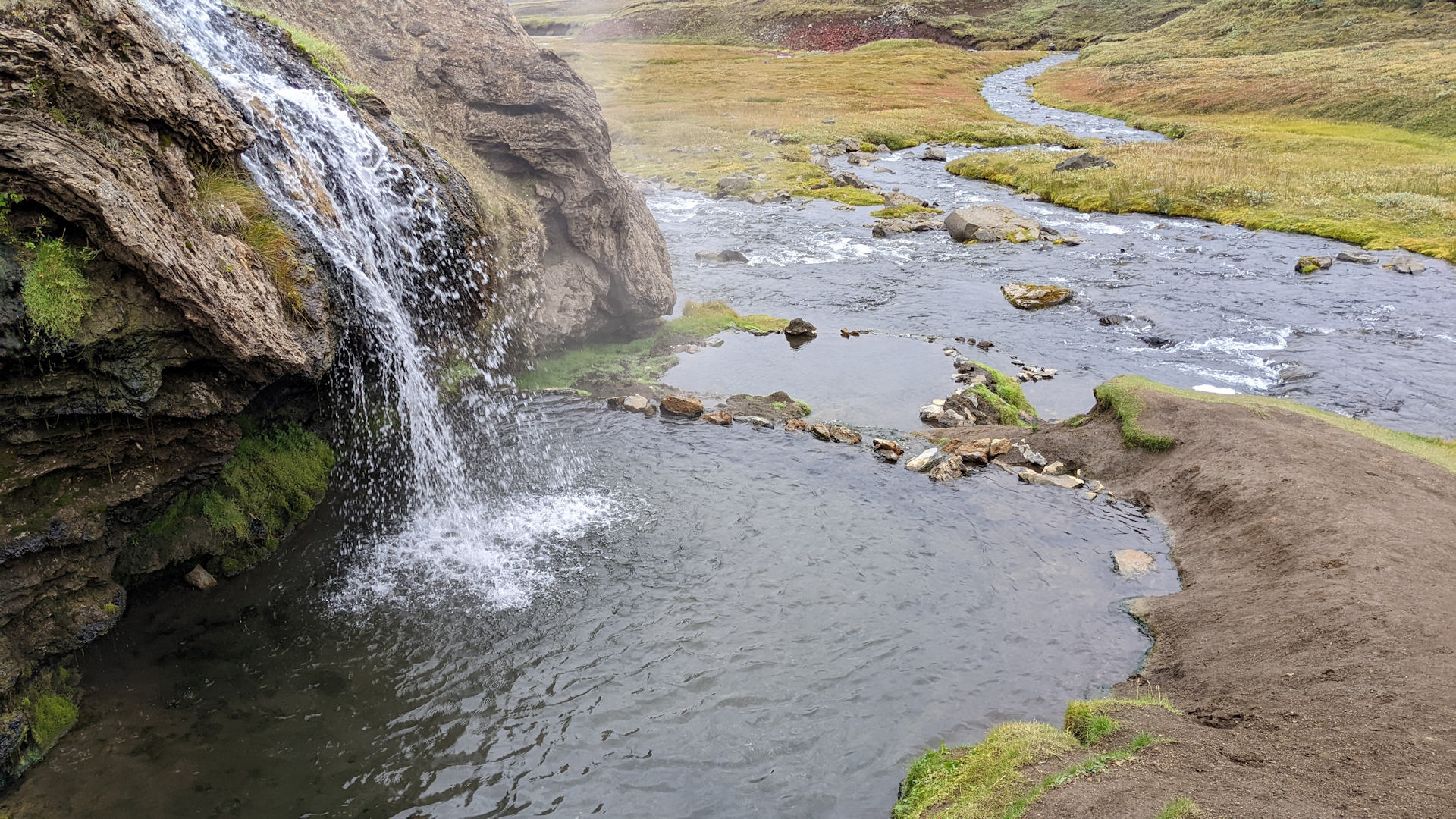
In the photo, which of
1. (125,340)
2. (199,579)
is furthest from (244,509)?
(125,340)

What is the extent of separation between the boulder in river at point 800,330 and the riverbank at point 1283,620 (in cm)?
1275

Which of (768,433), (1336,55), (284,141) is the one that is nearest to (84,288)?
(284,141)

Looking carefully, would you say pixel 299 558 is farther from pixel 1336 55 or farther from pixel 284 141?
pixel 1336 55

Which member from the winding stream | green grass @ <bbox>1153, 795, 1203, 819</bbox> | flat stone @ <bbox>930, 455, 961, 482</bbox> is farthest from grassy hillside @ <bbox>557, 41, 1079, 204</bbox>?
green grass @ <bbox>1153, 795, 1203, 819</bbox>

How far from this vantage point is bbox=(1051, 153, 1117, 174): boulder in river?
68562mm

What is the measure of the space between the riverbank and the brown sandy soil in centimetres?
4

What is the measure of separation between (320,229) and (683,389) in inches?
587

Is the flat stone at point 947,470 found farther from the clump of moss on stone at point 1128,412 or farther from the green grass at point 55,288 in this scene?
the green grass at point 55,288

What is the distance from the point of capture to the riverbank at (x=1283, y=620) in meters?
11.9

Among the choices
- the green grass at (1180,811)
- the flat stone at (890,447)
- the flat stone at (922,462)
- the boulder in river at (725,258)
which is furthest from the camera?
the boulder in river at (725,258)

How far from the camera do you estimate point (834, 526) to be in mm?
22219

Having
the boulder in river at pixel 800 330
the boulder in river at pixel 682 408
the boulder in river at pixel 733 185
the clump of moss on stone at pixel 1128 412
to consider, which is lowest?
the clump of moss on stone at pixel 1128 412

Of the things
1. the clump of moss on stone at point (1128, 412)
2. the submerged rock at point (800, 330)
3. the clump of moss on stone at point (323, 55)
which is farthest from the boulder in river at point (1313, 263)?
the clump of moss on stone at point (323, 55)

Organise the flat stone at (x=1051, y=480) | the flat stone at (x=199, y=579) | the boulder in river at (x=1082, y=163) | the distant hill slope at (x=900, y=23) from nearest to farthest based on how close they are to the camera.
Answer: the flat stone at (x=199, y=579) → the flat stone at (x=1051, y=480) → the boulder in river at (x=1082, y=163) → the distant hill slope at (x=900, y=23)
